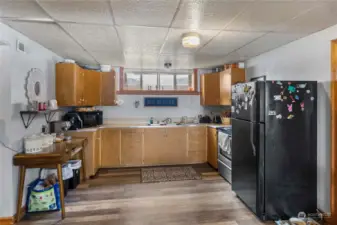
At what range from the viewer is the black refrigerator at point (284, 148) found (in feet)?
7.80

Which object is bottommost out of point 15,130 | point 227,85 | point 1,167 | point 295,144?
point 1,167

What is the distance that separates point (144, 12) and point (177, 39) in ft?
2.99

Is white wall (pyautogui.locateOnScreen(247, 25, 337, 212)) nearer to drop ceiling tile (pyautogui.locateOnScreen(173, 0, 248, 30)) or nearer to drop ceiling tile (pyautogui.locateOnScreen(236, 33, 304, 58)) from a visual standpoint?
drop ceiling tile (pyautogui.locateOnScreen(236, 33, 304, 58))

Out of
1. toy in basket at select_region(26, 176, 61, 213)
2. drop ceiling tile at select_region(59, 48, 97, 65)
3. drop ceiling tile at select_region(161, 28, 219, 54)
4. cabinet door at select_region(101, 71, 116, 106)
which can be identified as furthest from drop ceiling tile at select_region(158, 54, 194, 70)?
toy in basket at select_region(26, 176, 61, 213)

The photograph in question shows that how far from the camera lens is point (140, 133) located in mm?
4387

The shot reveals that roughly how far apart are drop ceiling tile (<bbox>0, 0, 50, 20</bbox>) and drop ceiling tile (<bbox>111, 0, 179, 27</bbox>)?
68 centimetres

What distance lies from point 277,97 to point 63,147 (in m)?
2.74

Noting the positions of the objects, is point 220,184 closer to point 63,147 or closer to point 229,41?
point 229,41

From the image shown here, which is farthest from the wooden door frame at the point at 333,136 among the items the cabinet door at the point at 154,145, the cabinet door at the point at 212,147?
the cabinet door at the point at 154,145

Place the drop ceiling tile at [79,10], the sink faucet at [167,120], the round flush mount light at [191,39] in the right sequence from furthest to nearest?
the sink faucet at [167,120]
the round flush mount light at [191,39]
the drop ceiling tile at [79,10]

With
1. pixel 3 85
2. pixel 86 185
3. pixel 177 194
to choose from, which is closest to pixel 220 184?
pixel 177 194

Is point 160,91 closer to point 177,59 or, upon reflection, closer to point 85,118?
point 177,59

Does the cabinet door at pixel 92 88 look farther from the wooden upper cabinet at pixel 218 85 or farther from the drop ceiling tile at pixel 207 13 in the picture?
the drop ceiling tile at pixel 207 13

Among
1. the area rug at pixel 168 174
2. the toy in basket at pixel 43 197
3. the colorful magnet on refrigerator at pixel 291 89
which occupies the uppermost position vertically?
the colorful magnet on refrigerator at pixel 291 89
